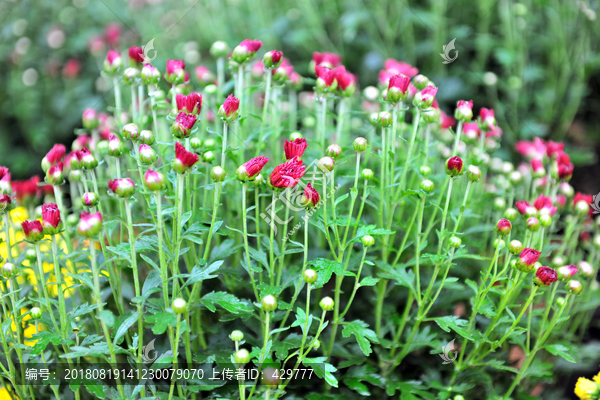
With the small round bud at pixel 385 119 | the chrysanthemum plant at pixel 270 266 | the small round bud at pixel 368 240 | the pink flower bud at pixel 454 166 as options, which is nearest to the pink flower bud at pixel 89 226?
the chrysanthemum plant at pixel 270 266

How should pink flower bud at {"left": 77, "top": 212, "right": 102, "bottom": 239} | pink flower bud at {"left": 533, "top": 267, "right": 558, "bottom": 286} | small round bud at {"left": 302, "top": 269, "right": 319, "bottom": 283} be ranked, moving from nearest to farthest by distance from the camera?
pink flower bud at {"left": 77, "top": 212, "right": 102, "bottom": 239} < small round bud at {"left": 302, "top": 269, "right": 319, "bottom": 283} < pink flower bud at {"left": 533, "top": 267, "right": 558, "bottom": 286}

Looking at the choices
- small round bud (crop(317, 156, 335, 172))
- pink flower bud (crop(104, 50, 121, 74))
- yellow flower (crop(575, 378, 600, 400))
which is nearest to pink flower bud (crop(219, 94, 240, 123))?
small round bud (crop(317, 156, 335, 172))

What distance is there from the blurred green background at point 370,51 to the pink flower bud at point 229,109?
5.80ft

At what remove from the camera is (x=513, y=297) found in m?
1.44

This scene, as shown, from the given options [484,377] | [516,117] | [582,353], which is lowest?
[582,353]

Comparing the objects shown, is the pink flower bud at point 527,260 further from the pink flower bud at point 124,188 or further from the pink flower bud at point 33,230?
the pink flower bud at point 33,230

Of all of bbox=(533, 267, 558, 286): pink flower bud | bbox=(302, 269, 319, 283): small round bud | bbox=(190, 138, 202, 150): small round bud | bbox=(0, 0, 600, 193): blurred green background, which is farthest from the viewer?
bbox=(0, 0, 600, 193): blurred green background

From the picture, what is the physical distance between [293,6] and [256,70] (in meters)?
1.97

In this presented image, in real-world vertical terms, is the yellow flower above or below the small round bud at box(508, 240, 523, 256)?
below

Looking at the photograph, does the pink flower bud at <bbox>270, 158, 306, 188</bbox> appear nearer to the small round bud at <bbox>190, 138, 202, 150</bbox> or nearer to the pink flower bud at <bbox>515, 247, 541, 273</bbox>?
the small round bud at <bbox>190, 138, 202, 150</bbox>

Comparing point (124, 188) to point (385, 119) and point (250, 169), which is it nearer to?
point (250, 169)

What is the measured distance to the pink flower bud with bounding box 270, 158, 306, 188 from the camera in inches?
39.9

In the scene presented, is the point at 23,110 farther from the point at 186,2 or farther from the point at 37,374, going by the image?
the point at 37,374

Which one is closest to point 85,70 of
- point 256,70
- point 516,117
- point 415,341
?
point 256,70
